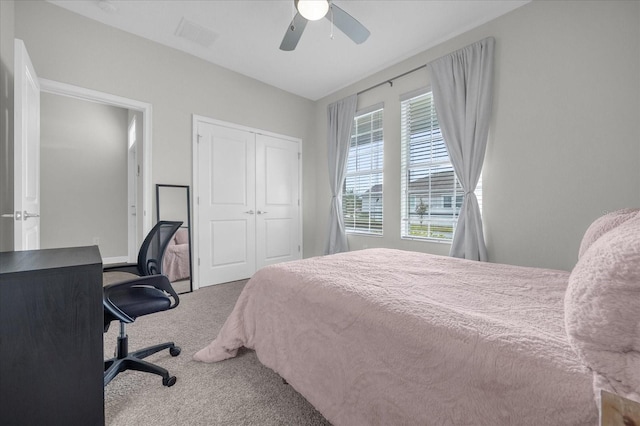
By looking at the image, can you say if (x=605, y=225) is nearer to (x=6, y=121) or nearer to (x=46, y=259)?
(x=46, y=259)

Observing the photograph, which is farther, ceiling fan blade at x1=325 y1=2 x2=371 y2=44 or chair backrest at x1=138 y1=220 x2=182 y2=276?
ceiling fan blade at x1=325 y1=2 x2=371 y2=44

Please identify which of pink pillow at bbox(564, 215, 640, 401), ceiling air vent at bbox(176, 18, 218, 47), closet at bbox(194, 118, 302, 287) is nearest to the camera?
pink pillow at bbox(564, 215, 640, 401)

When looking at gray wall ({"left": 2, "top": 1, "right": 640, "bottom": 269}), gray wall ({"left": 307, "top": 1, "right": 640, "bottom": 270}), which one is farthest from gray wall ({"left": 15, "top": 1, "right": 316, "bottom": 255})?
gray wall ({"left": 307, "top": 1, "right": 640, "bottom": 270})

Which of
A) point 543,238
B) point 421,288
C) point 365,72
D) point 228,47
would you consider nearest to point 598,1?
point 543,238

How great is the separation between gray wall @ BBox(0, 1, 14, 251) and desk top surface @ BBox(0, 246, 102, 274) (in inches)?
45.2

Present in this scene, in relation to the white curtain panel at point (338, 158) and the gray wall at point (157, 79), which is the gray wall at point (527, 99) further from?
the white curtain panel at point (338, 158)

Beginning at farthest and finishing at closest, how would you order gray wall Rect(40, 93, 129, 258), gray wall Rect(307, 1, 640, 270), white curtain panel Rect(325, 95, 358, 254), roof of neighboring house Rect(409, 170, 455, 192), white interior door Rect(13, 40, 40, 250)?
gray wall Rect(40, 93, 129, 258) → white curtain panel Rect(325, 95, 358, 254) → roof of neighboring house Rect(409, 170, 455, 192) → gray wall Rect(307, 1, 640, 270) → white interior door Rect(13, 40, 40, 250)

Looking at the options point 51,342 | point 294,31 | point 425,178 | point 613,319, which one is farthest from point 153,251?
point 425,178

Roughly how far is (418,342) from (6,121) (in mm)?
3147

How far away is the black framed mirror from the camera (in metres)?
3.06

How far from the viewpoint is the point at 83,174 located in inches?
176

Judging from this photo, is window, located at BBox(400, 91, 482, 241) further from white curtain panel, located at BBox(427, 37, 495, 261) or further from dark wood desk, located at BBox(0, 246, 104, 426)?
dark wood desk, located at BBox(0, 246, 104, 426)

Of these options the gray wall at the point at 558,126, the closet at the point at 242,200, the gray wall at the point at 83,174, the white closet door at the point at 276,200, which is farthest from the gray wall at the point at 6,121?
the gray wall at the point at 558,126

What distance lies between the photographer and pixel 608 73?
2.01 m
